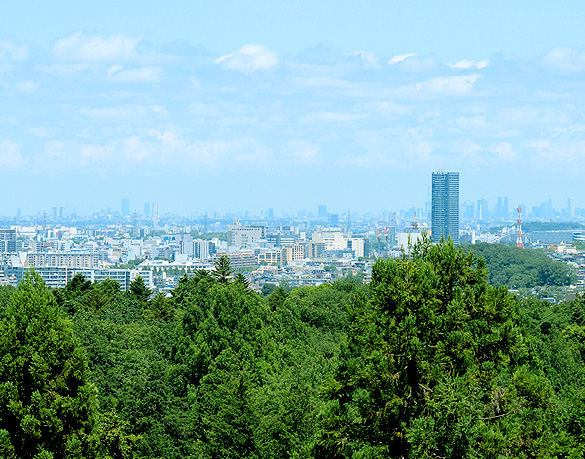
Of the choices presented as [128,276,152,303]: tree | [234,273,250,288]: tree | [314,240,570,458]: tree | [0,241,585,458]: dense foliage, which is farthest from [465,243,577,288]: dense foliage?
[314,240,570,458]: tree

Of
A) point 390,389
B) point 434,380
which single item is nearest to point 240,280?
point 390,389

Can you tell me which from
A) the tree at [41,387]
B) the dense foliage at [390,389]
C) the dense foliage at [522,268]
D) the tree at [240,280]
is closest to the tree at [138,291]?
the tree at [240,280]

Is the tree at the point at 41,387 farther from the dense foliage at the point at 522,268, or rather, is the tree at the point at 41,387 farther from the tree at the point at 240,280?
the dense foliage at the point at 522,268

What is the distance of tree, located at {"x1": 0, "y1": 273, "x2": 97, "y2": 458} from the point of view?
11.9 meters

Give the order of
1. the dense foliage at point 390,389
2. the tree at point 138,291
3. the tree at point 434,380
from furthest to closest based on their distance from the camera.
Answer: the tree at point 138,291
the dense foliage at point 390,389
the tree at point 434,380

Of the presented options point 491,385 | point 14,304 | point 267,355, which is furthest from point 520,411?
point 267,355

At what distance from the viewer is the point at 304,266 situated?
196 meters

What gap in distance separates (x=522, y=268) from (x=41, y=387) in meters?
115

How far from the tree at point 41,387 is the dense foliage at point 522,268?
11032cm

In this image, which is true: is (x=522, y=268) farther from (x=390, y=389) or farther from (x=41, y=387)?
(x=390, y=389)

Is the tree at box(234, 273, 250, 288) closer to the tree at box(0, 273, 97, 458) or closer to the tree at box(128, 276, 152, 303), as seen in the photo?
the tree at box(128, 276, 152, 303)

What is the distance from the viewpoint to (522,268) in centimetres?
12175

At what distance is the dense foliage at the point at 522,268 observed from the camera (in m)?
121

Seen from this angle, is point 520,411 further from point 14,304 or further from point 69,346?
point 14,304
